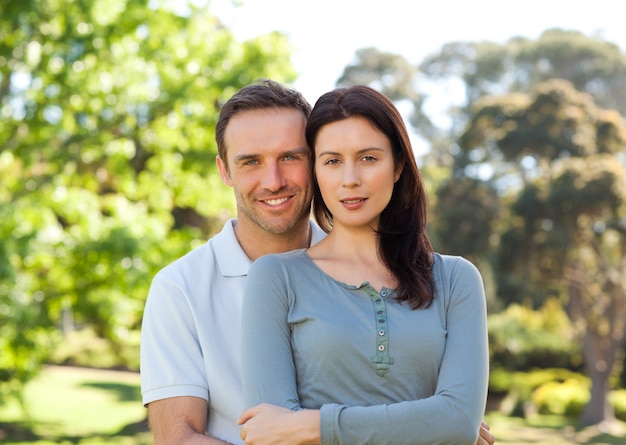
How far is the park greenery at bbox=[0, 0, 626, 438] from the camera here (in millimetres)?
11641

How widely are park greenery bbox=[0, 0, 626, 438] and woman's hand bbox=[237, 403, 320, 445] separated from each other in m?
4.70

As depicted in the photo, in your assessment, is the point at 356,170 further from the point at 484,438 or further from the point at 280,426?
the point at 484,438

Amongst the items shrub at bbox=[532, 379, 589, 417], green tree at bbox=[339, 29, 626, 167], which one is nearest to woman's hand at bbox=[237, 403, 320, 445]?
shrub at bbox=[532, 379, 589, 417]

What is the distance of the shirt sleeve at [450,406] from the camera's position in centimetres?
217

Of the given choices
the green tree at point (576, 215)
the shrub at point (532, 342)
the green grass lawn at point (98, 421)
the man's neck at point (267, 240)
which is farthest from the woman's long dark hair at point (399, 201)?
the shrub at point (532, 342)

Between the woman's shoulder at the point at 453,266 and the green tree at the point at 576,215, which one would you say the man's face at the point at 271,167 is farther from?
the green tree at the point at 576,215

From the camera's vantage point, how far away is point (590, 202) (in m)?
21.0

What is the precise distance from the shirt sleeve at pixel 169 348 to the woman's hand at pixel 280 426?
409 millimetres

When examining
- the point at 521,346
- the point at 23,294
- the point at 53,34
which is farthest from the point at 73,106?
the point at 521,346

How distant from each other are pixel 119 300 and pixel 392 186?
33.8 feet

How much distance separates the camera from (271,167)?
9.27 feet

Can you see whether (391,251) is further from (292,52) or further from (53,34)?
(292,52)

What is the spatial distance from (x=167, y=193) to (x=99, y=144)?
4.87ft

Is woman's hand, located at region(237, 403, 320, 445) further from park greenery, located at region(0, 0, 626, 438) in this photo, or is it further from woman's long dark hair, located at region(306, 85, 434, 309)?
park greenery, located at region(0, 0, 626, 438)
